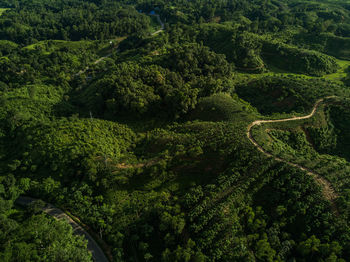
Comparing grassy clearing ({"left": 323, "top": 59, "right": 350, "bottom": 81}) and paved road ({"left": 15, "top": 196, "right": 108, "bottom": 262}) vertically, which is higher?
grassy clearing ({"left": 323, "top": 59, "right": 350, "bottom": 81})

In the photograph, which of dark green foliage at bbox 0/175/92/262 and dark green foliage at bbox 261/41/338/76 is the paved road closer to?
dark green foliage at bbox 0/175/92/262

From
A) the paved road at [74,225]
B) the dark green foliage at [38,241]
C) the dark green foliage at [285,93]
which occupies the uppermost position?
the dark green foliage at [285,93]

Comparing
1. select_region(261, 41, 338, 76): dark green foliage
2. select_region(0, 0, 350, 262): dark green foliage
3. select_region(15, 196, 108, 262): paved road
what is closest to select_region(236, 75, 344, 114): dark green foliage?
select_region(0, 0, 350, 262): dark green foliage

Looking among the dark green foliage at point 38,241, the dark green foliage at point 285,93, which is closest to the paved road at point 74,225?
the dark green foliage at point 38,241

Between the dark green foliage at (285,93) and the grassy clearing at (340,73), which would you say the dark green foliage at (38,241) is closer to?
the dark green foliage at (285,93)

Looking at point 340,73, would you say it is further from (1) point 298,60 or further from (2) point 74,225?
(2) point 74,225

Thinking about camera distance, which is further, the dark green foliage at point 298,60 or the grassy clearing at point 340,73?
the dark green foliage at point 298,60

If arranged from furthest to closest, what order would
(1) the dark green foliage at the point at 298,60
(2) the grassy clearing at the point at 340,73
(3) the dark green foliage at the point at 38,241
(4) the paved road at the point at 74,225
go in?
(1) the dark green foliage at the point at 298,60 < (2) the grassy clearing at the point at 340,73 < (4) the paved road at the point at 74,225 < (3) the dark green foliage at the point at 38,241

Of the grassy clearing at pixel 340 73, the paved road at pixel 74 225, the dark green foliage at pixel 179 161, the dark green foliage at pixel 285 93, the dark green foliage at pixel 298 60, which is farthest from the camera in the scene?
the dark green foliage at pixel 298 60

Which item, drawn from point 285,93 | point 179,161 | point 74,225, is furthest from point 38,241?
point 285,93
